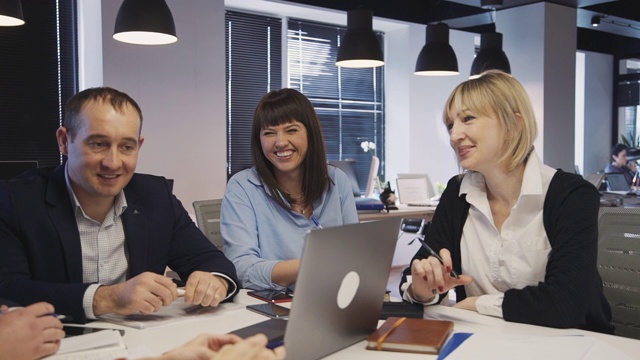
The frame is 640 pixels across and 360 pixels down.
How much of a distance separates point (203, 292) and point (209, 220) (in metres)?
1.37

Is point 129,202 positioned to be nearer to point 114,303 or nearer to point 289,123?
point 114,303

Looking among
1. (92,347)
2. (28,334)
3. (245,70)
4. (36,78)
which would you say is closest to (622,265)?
(92,347)

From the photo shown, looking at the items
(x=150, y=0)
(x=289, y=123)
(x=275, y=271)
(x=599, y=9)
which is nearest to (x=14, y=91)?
(x=150, y=0)

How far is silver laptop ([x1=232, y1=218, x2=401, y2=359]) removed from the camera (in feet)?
3.85

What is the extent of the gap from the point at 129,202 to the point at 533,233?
1307 millimetres

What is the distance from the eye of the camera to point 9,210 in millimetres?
1768

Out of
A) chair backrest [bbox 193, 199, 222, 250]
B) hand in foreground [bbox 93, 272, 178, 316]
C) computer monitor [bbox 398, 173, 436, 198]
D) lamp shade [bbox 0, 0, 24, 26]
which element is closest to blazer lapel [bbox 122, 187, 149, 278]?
hand in foreground [bbox 93, 272, 178, 316]

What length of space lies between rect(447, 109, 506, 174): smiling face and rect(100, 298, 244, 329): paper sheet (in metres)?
0.87

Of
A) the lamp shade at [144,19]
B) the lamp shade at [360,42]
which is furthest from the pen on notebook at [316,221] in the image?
the lamp shade at [360,42]

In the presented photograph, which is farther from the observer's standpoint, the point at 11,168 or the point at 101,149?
the point at 11,168

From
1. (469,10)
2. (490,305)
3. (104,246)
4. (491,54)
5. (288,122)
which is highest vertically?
(469,10)

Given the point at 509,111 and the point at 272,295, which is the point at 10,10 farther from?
the point at 509,111

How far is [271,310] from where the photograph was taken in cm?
169

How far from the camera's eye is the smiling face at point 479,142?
6.31ft
